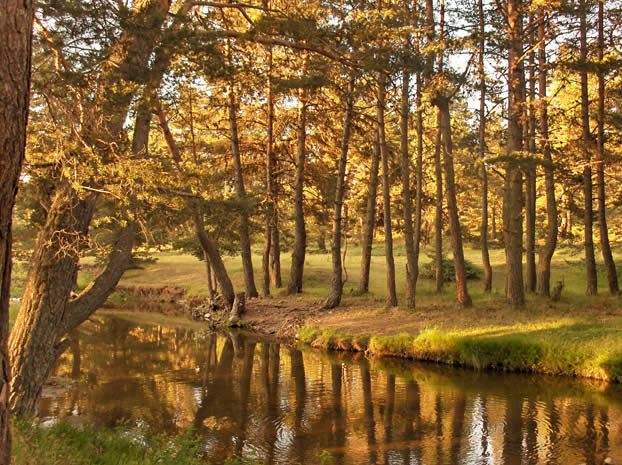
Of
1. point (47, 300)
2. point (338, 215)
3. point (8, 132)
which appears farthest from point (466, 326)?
point (8, 132)

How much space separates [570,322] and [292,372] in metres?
7.98

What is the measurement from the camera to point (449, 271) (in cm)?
2952

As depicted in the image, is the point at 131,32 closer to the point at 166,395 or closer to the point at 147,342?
the point at 166,395

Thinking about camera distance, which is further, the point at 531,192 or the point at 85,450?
the point at 531,192

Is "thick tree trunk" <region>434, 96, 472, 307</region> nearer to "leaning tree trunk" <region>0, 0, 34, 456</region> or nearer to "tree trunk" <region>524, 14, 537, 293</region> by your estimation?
"tree trunk" <region>524, 14, 537, 293</region>

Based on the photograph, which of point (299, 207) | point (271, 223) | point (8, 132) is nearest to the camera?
point (8, 132)

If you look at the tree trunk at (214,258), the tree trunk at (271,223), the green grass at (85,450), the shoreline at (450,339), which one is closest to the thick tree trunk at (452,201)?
the shoreline at (450,339)

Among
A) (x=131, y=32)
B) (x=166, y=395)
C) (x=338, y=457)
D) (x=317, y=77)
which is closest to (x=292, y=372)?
(x=166, y=395)

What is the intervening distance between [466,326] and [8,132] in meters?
15.3

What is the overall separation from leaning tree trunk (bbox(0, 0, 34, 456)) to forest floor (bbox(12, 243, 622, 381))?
35.9 feet

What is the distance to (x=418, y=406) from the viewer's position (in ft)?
39.0

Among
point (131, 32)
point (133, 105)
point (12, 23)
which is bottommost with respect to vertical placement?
point (12, 23)

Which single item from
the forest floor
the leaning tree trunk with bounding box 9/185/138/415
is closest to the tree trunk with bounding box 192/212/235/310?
the forest floor

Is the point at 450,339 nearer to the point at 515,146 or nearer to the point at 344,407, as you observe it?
the point at 344,407
